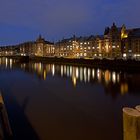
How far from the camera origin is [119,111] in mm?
16906

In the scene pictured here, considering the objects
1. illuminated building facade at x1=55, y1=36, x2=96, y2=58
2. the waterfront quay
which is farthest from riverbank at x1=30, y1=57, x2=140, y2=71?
illuminated building facade at x1=55, y1=36, x2=96, y2=58

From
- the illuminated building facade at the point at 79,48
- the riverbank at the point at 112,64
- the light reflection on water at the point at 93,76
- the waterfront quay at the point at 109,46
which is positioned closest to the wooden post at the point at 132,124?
the light reflection on water at the point at 93,76

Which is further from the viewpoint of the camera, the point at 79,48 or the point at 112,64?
the point at 79,48

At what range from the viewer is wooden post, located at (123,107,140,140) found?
4281 millimetres

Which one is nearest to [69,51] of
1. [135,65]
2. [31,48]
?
[31,48]

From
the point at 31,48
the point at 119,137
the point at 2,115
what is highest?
the point at 31,48

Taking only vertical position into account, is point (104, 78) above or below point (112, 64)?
below

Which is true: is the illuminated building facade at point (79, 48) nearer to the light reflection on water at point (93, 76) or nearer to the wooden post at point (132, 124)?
the light reflection on water at point (93, 76)

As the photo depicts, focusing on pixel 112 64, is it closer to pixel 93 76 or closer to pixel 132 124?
pixel 93 76

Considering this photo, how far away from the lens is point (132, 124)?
434cm

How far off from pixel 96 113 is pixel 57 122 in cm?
332

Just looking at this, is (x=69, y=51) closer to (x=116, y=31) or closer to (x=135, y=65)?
(x=116, y=31)

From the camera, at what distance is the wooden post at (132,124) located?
4281mm

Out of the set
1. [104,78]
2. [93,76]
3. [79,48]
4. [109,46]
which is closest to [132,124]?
[104,78]
